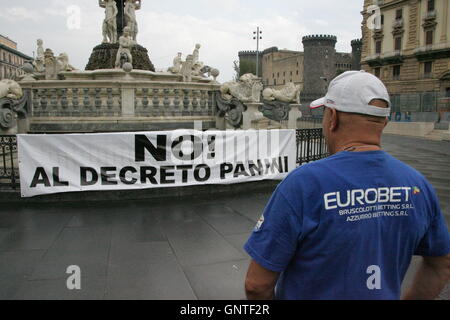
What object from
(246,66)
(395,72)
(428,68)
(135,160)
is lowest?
(135,160)

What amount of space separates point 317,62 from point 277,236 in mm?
93480

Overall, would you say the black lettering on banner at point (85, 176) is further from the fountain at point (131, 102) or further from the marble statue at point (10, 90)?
the marble statue at point (10, 90)

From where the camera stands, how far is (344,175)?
5.69ft

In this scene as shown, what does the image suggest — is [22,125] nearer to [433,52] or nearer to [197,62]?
[197,62]

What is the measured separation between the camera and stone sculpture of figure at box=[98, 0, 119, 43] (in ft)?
63.7

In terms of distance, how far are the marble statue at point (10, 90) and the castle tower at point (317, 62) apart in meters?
81.0

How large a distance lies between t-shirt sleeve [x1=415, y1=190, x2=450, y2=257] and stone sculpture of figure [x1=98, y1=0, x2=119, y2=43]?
20206 mm

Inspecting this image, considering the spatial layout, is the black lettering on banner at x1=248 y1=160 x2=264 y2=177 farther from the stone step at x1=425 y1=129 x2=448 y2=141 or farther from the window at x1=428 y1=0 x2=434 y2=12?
the window at x1=428 y1=0 x2=434 y2=12

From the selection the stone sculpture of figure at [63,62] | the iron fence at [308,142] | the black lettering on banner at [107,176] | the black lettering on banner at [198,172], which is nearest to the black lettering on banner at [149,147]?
the black lettering on banner at [107,176]

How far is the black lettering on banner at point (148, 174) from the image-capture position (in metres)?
7.86

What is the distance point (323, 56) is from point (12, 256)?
9228 centimetres

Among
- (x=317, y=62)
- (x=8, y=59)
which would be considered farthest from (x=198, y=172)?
(x=8, y=59)

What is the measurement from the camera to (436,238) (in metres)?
1.98
